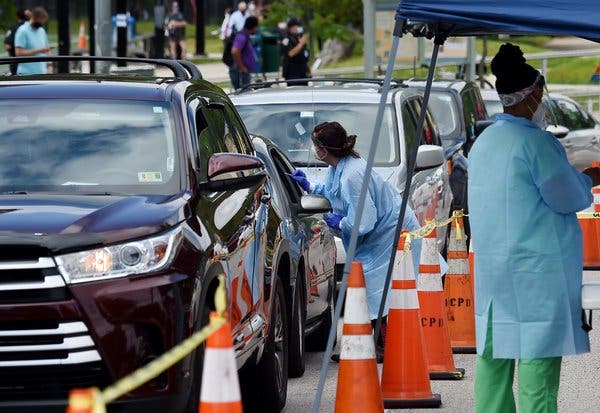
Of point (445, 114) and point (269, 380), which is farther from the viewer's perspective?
point (445, 114)

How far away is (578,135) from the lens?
26406 mm

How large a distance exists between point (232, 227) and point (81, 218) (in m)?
1.14

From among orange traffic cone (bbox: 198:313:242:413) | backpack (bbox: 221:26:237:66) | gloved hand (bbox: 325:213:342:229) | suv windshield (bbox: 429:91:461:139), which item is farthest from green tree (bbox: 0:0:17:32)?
→ orange traffic cone (bbox: 198:313:242:413)

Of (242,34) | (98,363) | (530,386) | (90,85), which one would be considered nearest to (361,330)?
(530,386)

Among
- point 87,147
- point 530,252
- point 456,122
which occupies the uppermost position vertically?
point 87,147

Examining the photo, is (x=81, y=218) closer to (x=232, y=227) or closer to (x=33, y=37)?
(x=232, y=227)

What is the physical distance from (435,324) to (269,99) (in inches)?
169

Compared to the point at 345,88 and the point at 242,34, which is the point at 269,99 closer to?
the point at 345,88

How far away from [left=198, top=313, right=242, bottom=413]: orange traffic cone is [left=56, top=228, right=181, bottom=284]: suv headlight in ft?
5.85

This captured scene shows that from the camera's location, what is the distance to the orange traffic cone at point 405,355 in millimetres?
9023

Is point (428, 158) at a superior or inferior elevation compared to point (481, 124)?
superior

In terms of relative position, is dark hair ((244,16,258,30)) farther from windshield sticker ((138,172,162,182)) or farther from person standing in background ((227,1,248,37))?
windshield sticker ((138,172,162,182))

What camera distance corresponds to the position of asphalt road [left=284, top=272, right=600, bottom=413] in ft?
30.1

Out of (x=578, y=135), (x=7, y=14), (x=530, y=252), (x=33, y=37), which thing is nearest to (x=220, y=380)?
(x=530, y=252)
